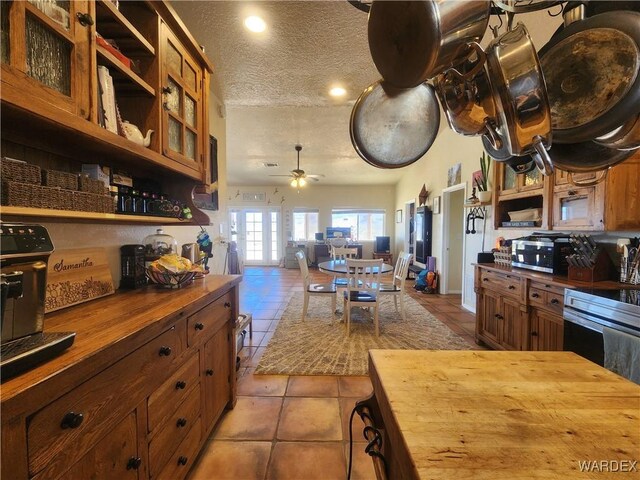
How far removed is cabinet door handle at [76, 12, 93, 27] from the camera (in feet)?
2.95

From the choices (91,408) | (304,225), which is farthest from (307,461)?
(304,225)

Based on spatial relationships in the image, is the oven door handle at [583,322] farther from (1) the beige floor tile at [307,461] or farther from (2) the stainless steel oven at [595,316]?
(1) the beige floor tile at [307,461]

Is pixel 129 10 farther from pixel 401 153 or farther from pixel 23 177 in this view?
pixel 401 153

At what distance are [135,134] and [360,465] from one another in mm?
2050

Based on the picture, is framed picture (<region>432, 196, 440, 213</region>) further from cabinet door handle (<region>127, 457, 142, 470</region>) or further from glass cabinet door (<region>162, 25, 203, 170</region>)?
cabinet door handle (<region>127, 457, 142, 470</region>)

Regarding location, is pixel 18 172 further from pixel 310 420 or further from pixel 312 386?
pixel 312 386

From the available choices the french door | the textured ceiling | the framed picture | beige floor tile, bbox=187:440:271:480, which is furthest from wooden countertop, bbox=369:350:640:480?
the french door

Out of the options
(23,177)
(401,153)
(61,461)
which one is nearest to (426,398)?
(401,153)

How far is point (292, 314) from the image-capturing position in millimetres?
3949

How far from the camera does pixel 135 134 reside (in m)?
1.25

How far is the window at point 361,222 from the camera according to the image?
8.71 metres

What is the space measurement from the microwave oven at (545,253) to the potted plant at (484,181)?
1.00 metres

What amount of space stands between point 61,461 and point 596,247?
9.68 feet

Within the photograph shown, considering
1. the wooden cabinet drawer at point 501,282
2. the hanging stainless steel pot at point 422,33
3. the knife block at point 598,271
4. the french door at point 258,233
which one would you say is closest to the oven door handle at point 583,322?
the knife block at point 598,271
